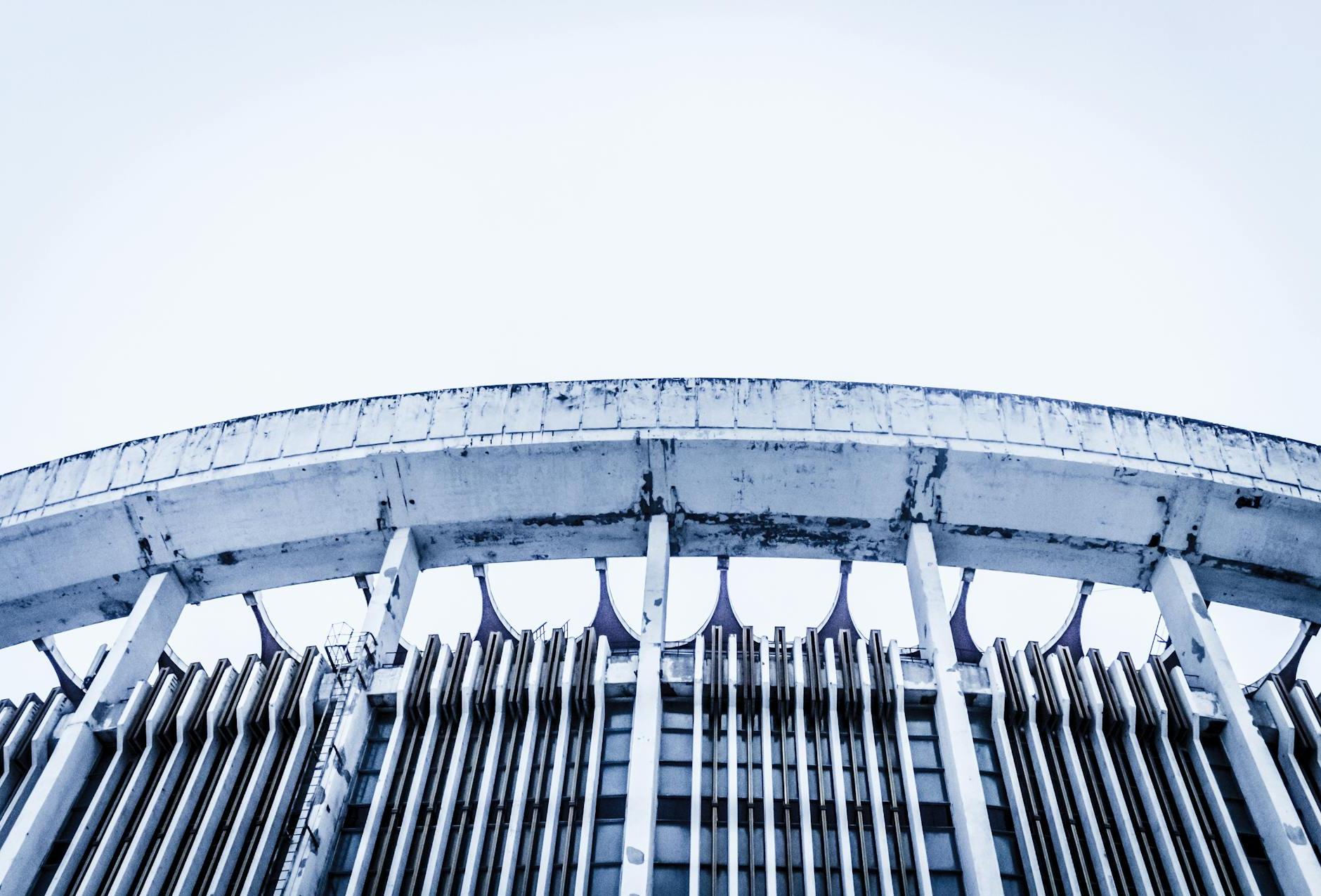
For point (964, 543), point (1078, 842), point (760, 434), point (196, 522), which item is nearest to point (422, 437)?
point (196, 522)

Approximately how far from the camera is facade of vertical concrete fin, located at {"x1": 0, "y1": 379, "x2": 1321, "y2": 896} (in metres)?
11.1

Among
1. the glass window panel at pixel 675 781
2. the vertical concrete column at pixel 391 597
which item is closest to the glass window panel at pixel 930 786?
the glass window panel at pixel 675 781

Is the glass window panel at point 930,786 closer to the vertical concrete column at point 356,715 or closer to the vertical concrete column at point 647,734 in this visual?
the vertical concrete column at point 647,734

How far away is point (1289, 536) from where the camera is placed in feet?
48.9

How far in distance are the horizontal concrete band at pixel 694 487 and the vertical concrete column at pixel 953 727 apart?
91cm

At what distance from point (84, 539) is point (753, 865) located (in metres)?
11.3

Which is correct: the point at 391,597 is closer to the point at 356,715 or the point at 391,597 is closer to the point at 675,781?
the point at 356,715

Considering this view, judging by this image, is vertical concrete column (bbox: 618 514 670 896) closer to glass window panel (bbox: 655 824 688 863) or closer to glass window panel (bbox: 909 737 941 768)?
glass window panel (bbox: 655 824 688 863)

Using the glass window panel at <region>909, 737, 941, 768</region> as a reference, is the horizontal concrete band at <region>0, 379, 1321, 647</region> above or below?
above

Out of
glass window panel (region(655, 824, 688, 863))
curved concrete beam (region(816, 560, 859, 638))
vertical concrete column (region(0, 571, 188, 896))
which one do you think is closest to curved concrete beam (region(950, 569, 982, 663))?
curved concrete beam (region(816, 560, 859, 638))

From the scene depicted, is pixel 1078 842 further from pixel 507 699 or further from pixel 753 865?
pixel 507 699

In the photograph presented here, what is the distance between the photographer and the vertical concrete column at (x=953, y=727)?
10.5 metres

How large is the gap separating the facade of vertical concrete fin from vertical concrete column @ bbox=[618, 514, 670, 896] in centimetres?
4

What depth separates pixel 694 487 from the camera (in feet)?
49.7
